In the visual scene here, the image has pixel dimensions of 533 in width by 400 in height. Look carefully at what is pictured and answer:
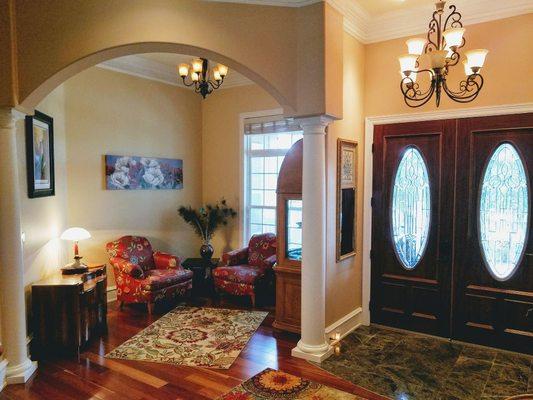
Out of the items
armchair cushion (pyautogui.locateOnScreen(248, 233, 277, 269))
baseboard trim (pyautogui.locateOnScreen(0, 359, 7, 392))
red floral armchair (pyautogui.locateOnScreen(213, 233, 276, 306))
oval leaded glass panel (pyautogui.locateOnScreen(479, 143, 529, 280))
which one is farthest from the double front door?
baseboard trim (pyautogui.locateOnScreen(0, 359, 7, 392))

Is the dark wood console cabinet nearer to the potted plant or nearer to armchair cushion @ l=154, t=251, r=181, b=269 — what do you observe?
armchair cushion @ l=154, t=251, r=181, b=269

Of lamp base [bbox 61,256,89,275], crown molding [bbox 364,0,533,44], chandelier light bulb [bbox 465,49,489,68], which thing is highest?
crown molding [bbox 364,0,533,44]

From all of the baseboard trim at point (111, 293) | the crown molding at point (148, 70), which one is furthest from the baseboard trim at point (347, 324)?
the crown molding at point (148, 70)

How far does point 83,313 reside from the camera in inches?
156

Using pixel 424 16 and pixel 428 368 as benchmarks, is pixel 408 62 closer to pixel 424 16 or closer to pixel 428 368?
pixel 424 16

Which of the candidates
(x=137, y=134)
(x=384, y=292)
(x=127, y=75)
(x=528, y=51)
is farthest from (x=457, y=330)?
(x=127, y=75)

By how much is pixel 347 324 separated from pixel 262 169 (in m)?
2.98

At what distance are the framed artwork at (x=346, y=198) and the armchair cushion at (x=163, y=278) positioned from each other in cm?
237

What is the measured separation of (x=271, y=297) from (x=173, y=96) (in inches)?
139

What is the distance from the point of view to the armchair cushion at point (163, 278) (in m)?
Result: 5.08

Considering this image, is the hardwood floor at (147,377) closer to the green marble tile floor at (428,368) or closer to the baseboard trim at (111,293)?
the green marble tile floor at (428,368)

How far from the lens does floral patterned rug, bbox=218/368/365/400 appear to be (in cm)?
314

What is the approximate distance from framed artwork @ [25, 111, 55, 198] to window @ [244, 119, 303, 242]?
2.93 meters

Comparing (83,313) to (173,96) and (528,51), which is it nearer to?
(173,96)
